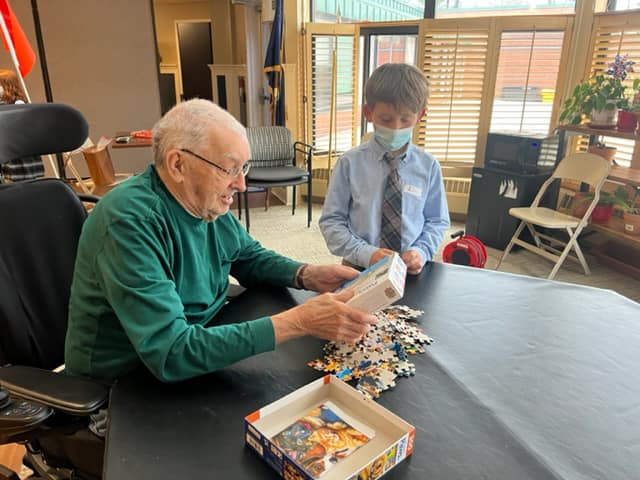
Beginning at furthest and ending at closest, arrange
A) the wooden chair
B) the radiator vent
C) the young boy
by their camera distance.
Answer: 1. the radiator vent
2. the wooden chair
3. the young boy

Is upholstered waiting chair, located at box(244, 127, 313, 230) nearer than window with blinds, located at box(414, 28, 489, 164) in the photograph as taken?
No

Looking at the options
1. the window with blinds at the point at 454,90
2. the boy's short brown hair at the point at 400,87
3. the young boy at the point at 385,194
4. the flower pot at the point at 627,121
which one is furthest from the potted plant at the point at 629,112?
the boy's short brown hair at the point at 400,87

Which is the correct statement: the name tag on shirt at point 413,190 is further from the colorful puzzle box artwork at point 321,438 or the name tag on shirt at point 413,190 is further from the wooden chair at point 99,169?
the wooden chair at point 99,169

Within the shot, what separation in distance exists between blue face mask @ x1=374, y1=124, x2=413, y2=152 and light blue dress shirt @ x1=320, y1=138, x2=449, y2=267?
3 centimetres

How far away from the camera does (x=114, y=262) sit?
99 cm

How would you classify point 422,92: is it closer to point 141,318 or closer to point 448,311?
point 448,311

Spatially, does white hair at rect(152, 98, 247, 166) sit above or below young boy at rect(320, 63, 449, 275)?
above

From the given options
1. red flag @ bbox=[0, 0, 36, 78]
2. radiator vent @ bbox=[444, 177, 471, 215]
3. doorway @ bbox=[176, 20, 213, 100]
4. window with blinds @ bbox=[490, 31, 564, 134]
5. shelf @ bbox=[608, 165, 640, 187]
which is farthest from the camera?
doorway @ bbox=[176, 20, 213, 100]

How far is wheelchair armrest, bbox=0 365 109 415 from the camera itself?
Answer: 37.9 inches

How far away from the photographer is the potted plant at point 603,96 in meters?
3.39

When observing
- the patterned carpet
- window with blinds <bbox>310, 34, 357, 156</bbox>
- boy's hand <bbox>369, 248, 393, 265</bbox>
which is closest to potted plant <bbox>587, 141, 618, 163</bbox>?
the patterned carpet

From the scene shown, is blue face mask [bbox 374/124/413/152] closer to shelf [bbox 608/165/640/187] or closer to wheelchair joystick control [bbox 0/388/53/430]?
wheelchair joystick control [bbox 0/388/53/430]

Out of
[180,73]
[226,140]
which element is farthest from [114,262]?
[180,73]

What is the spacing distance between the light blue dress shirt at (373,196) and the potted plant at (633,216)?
2475mm
